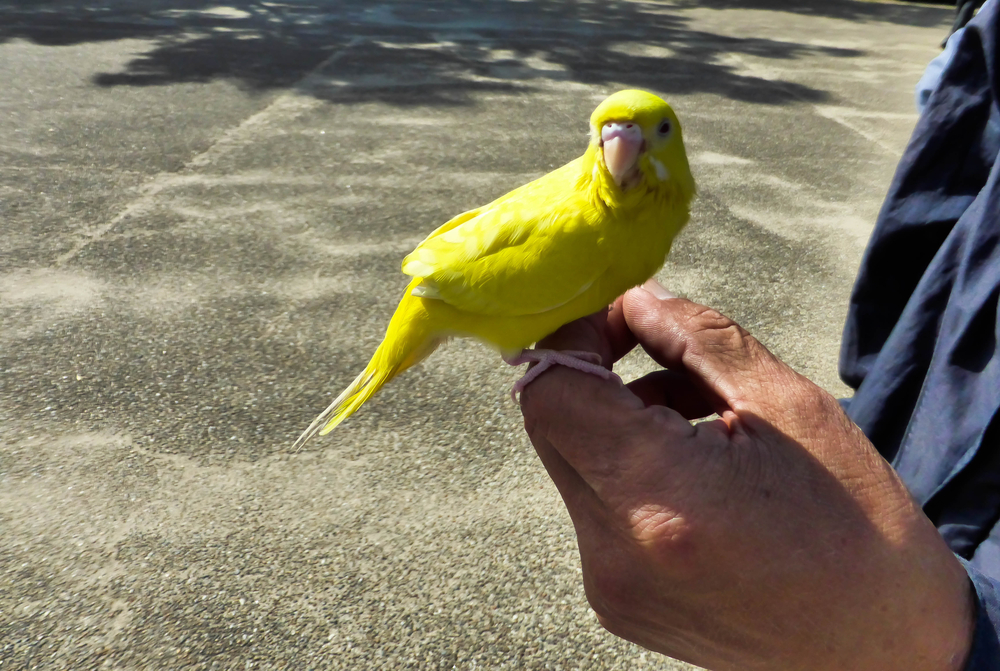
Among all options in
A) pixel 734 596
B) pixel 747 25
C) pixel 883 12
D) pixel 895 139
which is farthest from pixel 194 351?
Answer: pixel 883 12

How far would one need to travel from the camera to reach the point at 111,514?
8.07 feet

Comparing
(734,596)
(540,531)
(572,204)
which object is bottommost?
(540,531)

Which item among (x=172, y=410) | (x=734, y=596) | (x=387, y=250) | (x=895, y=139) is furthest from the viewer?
(x=895, y=139)

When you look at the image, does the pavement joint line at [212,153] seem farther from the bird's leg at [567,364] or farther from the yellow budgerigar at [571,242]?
the bird's leg at [567,364]

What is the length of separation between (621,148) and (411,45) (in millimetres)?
9064

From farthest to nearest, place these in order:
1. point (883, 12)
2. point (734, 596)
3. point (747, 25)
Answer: point (883, 12), point (747, 25), point (734, 596)

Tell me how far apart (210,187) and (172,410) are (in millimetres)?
2519

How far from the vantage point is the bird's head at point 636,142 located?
55.6 inches

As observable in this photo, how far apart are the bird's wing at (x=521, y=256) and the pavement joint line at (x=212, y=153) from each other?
130 inches

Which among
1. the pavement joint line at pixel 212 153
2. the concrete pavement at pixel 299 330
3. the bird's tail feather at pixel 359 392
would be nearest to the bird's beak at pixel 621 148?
the bird's tail feather at pixel 359 392

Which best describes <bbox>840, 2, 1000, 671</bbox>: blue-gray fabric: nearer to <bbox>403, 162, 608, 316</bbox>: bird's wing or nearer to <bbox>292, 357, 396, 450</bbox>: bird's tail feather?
<bbox>403, 162, 608, 316</bbox>: bird's wing

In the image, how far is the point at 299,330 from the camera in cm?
346

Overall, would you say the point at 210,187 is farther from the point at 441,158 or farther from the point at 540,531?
the point at 540,531

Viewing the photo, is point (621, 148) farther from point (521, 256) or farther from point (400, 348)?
point (400, 348)
